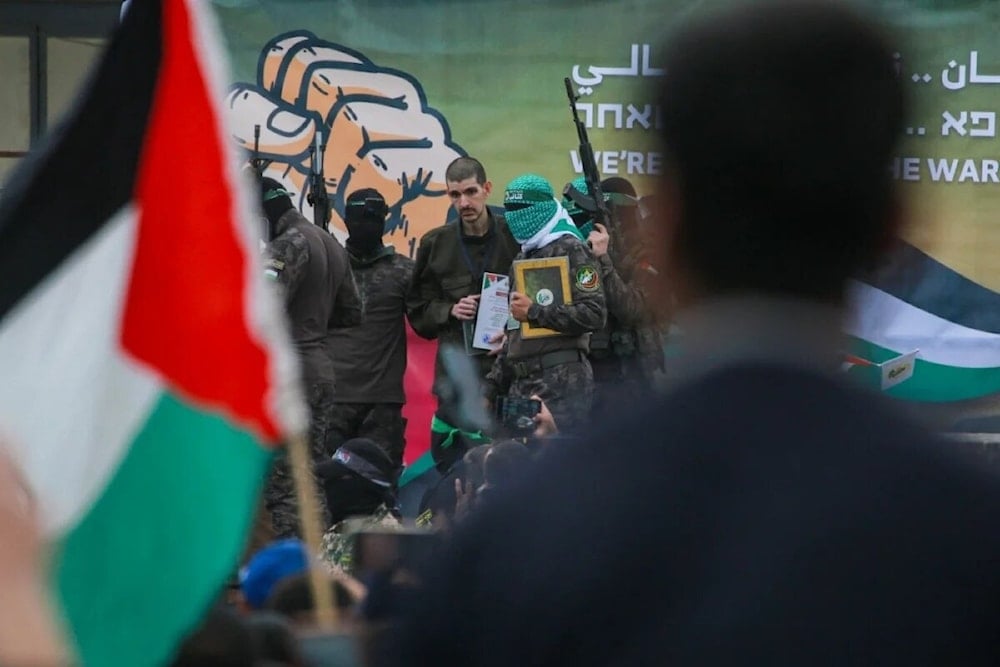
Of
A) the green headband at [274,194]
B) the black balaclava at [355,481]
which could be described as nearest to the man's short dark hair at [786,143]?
the black balaclava at [355,481]

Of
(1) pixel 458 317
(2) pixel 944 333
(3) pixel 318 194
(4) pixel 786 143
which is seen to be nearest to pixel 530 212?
(1) pixel 458 317

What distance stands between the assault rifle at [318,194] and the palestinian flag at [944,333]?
2.92m

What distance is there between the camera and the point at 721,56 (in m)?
1.33

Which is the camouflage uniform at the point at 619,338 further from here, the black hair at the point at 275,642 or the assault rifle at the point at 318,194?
the black hair at the point at 275,642

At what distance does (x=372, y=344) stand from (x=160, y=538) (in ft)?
21.1

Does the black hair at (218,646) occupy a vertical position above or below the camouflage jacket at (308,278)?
above

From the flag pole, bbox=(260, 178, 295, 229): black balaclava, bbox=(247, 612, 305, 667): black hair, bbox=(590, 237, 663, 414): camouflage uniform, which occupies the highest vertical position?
the flag pole

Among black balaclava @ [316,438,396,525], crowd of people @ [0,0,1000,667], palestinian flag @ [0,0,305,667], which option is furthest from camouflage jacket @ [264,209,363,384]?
crowd of people @ [0,0,1000,667]

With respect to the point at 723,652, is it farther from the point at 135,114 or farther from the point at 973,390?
the point at 973,390

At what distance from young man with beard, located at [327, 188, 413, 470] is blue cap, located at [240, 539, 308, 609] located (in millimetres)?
5935

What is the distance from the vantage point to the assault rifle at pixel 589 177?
802 centimetres

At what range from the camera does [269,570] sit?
8.35ft

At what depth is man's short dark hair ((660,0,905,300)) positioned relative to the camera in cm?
131

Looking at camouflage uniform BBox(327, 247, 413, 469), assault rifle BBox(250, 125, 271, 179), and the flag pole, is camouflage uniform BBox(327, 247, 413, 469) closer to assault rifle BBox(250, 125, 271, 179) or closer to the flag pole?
assault rifle BBox(250, 125, 271, 179)
